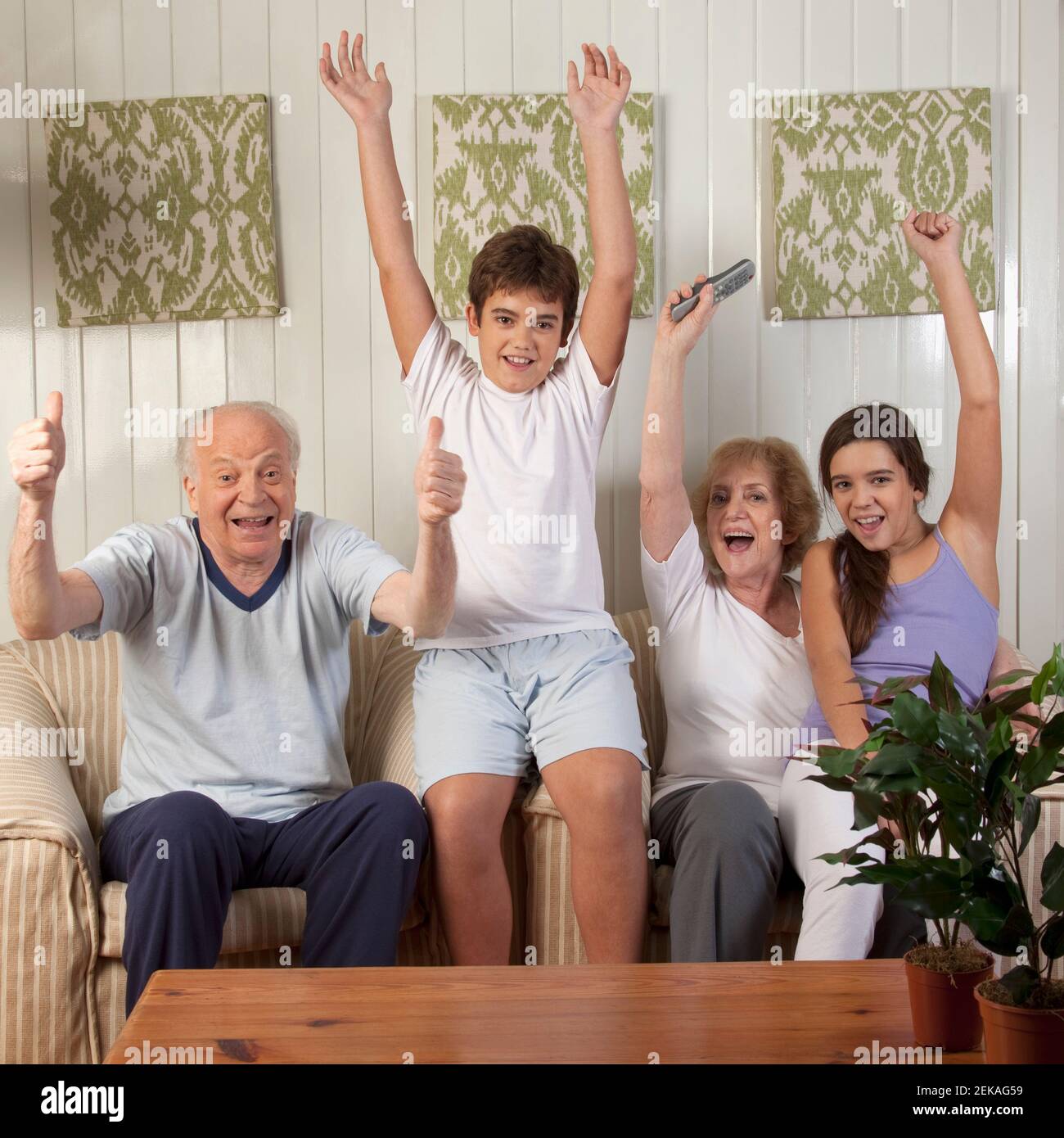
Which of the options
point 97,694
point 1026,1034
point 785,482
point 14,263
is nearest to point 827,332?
point 785,482

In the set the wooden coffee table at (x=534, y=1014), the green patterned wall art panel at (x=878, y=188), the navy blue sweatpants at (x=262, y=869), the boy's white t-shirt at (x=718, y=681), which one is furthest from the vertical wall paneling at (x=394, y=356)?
the wooden coffee table at (x=534, y=1014)

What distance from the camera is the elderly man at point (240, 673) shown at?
179 centimetres

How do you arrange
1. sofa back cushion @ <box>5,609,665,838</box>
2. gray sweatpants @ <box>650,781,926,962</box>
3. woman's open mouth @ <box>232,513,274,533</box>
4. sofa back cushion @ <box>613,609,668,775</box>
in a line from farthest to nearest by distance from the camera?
sofa back cushion @ <box>613,609,668,775</box> < sofa back cushion @ <box>5,609,665,838</box> < woman's open mouth @ <box>232,513,274,533</box> < gray sweatpants @ <box>650,781,926,962</box>

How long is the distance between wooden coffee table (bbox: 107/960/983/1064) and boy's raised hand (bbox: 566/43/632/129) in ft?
5.04

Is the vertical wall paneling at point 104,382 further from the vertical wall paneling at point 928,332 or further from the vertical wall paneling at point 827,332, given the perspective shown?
the vertical wall paneling at point 928,332

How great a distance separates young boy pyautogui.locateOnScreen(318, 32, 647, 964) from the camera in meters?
1.97

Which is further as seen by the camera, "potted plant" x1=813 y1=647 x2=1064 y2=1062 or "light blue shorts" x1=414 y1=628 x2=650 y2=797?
"light blue shorts" x1=414 y1=628 x2=650 y2=797

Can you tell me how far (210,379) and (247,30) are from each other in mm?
801

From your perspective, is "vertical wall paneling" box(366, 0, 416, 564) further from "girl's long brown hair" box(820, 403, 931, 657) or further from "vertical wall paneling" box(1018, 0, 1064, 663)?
"vertical wall paneling" box(1018, 0, 1064, 663)

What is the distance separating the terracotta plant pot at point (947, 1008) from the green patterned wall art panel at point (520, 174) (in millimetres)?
1853

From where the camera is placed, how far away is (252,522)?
2.08 meters

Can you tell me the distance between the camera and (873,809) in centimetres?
107

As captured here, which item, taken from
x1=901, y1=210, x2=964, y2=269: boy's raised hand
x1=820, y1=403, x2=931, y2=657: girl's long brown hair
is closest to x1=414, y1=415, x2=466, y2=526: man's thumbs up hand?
x1=820, y1=403, x2=931, y2=657: girl's long brown hair

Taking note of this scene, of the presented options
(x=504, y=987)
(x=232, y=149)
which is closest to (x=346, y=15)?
(x=232, y=149)
